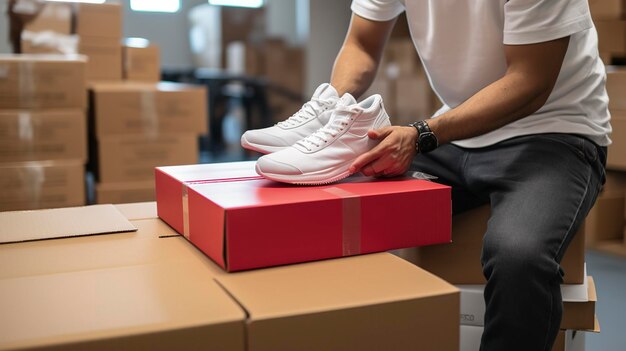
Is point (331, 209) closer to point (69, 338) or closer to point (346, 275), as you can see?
point (346, 275)

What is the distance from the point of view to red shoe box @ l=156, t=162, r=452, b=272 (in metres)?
0.97

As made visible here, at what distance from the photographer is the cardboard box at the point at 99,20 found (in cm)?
343

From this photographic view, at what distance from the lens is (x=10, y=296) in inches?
34.5

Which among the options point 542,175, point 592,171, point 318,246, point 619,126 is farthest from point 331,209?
point 619,126

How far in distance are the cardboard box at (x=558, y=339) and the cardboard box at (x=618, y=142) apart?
1.41 metres

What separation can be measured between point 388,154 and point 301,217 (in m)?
0.24

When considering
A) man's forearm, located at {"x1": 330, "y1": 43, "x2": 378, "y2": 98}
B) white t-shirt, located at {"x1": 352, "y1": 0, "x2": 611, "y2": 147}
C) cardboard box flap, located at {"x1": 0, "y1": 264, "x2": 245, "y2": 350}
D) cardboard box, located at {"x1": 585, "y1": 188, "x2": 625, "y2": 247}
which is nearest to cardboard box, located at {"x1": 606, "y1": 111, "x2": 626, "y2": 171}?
cardboard box, located at {"x1": 585, "y1": 188, "x2": 625, "y2": 247}

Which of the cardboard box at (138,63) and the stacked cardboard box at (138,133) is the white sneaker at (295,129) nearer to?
the stacked cardboard box at (138,133)

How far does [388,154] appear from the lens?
1182 millimetres

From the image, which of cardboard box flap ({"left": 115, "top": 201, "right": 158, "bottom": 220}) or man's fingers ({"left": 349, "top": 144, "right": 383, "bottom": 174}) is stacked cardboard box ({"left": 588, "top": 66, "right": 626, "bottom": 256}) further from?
cardboard box flap ({"left": 115, "top": 201, "right": 158, "bottom": 220})

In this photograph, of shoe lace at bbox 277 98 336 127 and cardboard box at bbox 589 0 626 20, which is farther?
cardboard box at bbox 589 0 626 20

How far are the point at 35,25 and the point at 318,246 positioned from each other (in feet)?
9.12

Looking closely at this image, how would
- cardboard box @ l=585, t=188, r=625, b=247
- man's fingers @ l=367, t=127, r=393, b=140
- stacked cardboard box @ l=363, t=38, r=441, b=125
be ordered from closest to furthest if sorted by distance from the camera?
man's fingers @ l=367, t=127, r=393, b=140
cardboard box @ l=585, t=188, r=625, b=247
stacked cardboard box @ l=363, t=38, r=441, b=125

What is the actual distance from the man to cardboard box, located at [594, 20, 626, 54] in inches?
59.6
